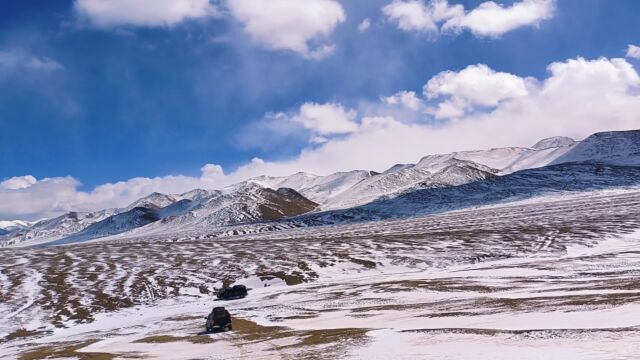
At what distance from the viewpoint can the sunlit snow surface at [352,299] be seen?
29.1 m

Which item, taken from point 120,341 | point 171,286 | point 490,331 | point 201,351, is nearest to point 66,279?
point 171,286

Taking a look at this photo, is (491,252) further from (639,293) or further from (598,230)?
(639,293)

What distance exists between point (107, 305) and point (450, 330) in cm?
5284

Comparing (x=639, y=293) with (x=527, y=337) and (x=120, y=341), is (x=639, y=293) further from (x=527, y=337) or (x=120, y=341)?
(x=120, y=341)

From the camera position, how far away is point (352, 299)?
59.3m

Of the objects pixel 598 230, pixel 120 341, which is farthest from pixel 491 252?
pixel 120 341

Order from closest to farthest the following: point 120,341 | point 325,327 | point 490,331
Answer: point 490,331
point 325,327
point 120,341

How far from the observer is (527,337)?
88.6 feet

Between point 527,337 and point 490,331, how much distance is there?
3.13 m

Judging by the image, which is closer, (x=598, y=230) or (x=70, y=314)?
(x=70, y=314)

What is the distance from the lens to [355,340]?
32594 mm

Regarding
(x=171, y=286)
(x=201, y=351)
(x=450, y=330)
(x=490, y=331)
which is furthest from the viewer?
(x=171, y=286)

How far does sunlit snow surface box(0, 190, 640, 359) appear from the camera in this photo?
29.1 meters

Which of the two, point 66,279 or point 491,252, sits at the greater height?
point 66,279
